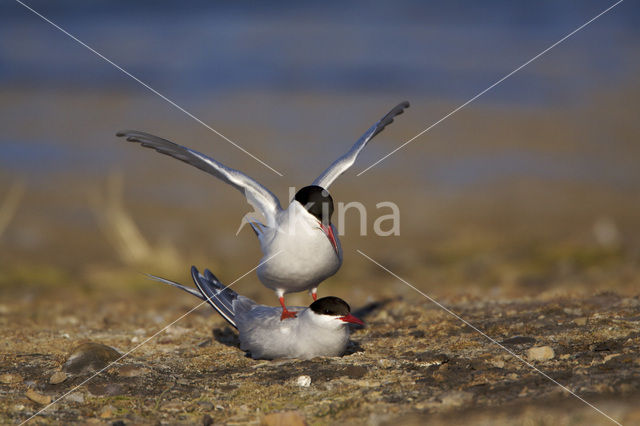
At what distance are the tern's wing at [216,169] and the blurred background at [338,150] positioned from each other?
2.39 meters

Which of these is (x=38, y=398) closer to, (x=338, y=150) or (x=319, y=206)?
(x=319, y=206)

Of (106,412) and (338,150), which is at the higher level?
(338,150)

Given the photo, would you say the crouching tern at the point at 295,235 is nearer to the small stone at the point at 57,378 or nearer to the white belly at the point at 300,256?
the white belly at the point at 300,256

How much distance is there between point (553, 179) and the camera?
44.9 feet

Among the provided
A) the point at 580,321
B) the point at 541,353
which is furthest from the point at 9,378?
the point at 580,321

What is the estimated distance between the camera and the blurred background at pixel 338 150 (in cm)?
999

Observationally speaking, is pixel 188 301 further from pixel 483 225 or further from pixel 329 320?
pixel 483 225

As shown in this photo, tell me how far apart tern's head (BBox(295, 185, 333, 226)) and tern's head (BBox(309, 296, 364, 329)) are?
606 mm

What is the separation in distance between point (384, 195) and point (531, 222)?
236 centimetres

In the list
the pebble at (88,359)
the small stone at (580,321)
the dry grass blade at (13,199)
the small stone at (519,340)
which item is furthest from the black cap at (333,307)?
the dry grass blade at (13,199)

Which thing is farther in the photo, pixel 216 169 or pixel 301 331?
pixel 216 169

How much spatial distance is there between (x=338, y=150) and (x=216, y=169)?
8246 mm

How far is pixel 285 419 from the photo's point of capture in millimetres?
3969

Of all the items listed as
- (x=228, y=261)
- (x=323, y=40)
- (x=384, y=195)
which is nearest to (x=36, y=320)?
(x=228, y=261)
